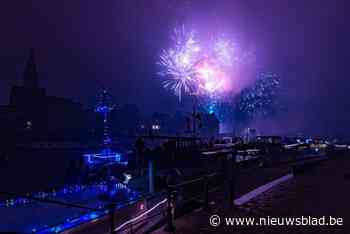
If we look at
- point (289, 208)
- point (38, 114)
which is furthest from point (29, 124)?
point (289, 208)

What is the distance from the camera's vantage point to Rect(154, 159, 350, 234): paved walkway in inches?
355

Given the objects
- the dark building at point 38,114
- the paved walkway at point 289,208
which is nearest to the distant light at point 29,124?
the dark building at point 38,114

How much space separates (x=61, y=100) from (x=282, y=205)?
11657cm

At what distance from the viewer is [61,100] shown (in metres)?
121

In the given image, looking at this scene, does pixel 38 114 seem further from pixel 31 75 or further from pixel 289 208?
pixel 289 208

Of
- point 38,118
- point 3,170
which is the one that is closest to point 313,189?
point 3,170

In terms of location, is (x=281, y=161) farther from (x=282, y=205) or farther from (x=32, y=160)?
(x=32, y=160)

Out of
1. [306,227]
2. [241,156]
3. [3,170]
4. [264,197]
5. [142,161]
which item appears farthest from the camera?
[3,170]

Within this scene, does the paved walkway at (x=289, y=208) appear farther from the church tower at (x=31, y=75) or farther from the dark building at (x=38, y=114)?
the church tower at (x=31, y=75)

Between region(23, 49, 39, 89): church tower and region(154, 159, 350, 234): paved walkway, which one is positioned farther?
region(23, 49, 39, 89): church tower

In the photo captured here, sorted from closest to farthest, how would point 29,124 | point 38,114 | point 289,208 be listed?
point 289,208 < point 29,124 < point 38,114

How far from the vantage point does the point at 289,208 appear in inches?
446

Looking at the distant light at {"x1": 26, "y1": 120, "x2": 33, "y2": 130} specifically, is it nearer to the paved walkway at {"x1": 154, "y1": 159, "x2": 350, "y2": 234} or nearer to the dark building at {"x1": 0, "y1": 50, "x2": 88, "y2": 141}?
the dark building at {"x1": 0, "y1": 50, "x2": 88, "y2": 141}

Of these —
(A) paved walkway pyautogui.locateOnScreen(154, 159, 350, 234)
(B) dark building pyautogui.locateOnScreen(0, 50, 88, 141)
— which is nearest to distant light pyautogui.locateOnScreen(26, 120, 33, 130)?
(B) dark building pyautogui.locateOnScreen(0, 50, 88, 141)
